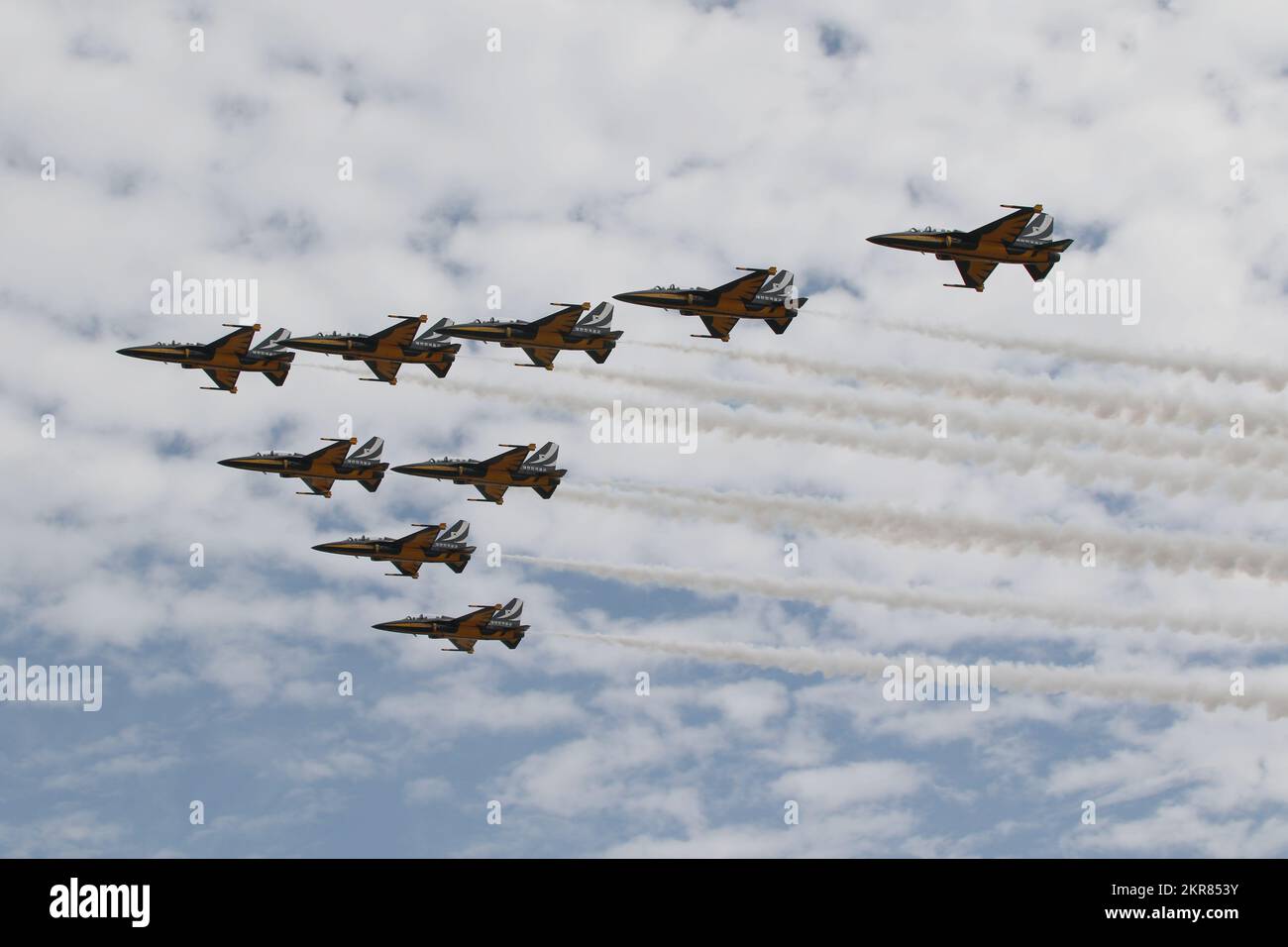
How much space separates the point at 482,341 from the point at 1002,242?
33.9 m

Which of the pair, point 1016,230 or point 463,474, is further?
point 463,474

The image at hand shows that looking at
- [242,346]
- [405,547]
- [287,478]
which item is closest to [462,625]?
[405,547]

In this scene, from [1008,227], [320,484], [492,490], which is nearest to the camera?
[1008,227]

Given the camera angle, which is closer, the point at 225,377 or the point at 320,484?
the point at 225,377

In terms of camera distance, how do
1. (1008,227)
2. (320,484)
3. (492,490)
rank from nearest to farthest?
(1008,227) → (492,490) → (320,484)

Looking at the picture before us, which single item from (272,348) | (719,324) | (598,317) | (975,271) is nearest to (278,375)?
(272,348)

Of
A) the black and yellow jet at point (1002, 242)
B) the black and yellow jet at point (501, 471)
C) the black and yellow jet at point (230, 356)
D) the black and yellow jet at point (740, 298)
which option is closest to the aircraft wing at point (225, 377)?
the black and yellow jet at point (230, 356)

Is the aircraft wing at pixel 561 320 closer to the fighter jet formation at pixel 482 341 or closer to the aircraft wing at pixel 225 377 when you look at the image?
the fighter jet formation at pixel 482 341

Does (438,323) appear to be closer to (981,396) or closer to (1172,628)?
(981,396)

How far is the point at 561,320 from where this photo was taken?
11850 cm

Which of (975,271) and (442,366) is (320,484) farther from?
(975,271)

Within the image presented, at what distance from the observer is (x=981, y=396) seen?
118m
